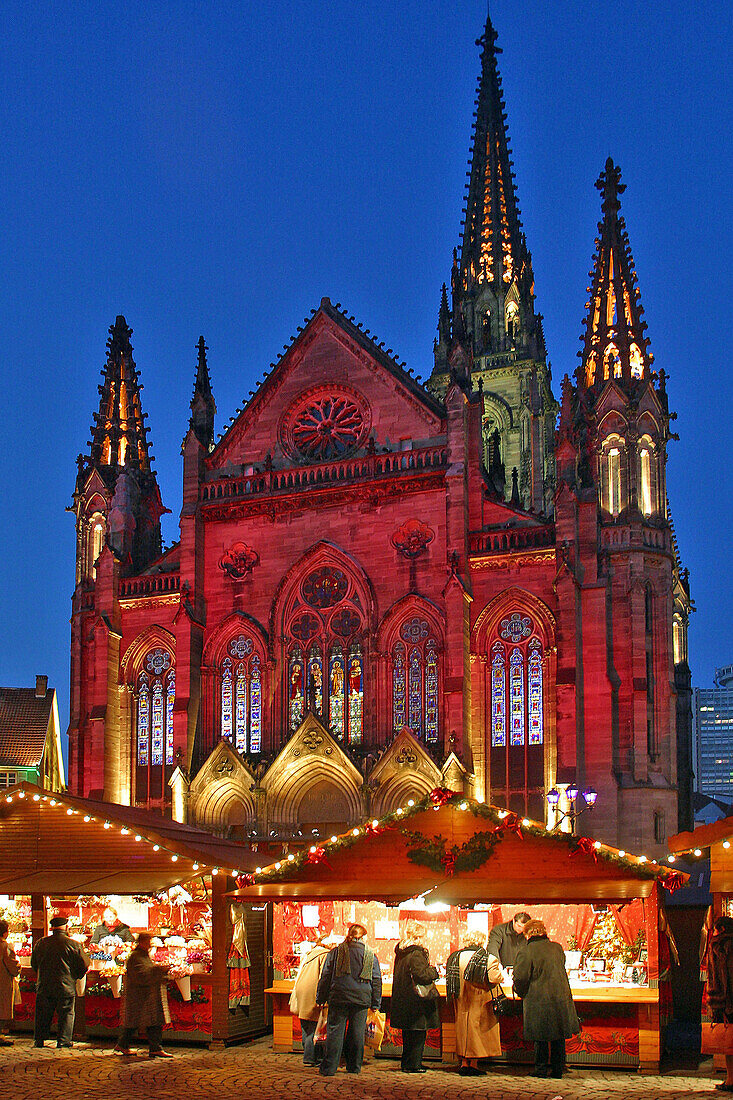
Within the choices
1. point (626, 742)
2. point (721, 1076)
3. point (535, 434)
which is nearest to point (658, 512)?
point (626, 742)

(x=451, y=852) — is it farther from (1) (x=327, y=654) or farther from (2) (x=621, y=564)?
(1) (x=327, y=654)

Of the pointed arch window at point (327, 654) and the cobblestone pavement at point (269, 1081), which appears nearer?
the cobblestone pavement at point (269, 1081)

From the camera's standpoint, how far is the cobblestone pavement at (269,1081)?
15.0m

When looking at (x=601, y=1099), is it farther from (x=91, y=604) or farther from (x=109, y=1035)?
(x=91, y=604)

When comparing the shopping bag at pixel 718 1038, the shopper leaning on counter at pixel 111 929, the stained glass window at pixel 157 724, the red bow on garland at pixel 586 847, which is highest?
the stained glass window at pixel 157 724

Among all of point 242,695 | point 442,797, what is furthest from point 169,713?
point 442,797

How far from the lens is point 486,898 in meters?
17.6

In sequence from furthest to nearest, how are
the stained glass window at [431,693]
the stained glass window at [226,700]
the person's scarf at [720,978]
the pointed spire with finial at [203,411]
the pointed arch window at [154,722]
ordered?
the pointed spire with finial at [203,411]
the pointed arch window at [154,722]
the stained glass window at [226,700]
the stained glass window at [431,693]
the person's scarf at [720,978]

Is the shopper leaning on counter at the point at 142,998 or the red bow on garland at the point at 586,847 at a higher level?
the red bow on garland at the point at 586,847

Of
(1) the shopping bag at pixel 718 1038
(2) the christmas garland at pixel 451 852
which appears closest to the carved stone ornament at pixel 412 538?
(2) the christmas garland at pixel 451 852

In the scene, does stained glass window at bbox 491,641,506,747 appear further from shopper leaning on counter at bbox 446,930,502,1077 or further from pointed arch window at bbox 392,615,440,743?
shopper leaning on counter at bbox 446,930,502,1077

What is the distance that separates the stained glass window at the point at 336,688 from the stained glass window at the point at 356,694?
289 mm

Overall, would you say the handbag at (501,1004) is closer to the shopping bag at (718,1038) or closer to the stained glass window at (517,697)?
the shopping bag at (718,1038)

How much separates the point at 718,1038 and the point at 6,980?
405 inches
